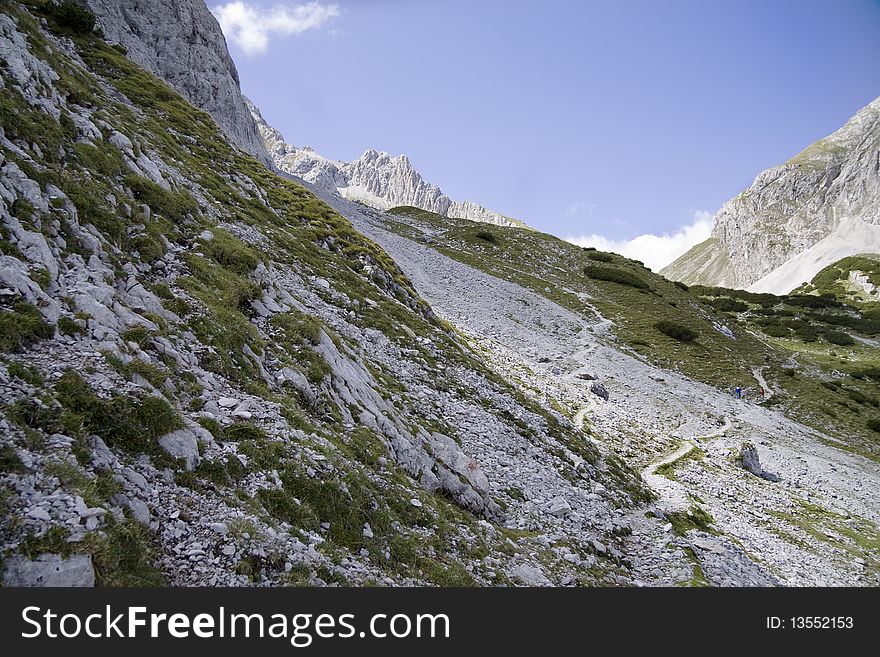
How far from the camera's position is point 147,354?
1102 cm

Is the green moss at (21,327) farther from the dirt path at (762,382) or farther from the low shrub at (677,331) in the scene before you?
the low shrub at (677,331)

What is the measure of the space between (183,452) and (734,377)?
2397 inches

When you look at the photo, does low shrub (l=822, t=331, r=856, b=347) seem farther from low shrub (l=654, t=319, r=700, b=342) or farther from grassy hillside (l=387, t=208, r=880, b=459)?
low shrub (l=654, t=319, r=700, b=342)

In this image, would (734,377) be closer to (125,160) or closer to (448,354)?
(448,354)

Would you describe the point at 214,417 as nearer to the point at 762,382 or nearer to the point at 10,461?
the point at 10,461

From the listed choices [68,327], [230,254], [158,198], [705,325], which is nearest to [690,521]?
[230,254]

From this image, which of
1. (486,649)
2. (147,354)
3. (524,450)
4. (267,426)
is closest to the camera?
(486,649)

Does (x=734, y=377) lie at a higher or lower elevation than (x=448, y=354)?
higher

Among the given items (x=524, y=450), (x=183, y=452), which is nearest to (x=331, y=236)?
(x=524, y=450)

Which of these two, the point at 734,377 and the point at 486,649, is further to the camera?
the point at 734,377

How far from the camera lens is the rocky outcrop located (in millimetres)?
61000

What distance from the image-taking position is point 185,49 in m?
69.4

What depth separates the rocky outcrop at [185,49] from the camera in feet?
200

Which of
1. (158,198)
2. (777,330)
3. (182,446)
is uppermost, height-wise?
(777,330)
